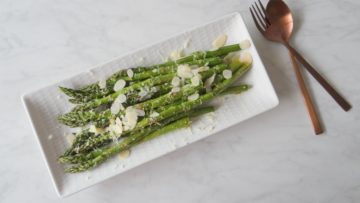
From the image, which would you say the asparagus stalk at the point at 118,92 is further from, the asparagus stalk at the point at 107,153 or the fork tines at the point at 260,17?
the fork tines at the point at 260,17

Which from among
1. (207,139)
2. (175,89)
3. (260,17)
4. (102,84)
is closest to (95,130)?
(102,84)

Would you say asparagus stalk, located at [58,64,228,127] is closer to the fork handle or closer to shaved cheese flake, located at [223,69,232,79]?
shaved cheese flake, located at [223,69,232,79]

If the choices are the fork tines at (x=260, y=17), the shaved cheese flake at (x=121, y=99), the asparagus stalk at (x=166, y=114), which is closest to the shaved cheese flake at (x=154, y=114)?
the asparagus stalk at (x=166, y=114)

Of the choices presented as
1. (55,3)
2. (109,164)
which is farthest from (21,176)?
(55,3)

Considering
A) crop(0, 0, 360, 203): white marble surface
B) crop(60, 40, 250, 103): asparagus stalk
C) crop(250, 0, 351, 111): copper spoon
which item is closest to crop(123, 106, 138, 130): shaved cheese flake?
crop(60, 40, 250, 103): asparagus stalk

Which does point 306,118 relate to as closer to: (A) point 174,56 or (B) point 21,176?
→ (A) point 174,56

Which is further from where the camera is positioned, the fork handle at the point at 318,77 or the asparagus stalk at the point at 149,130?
the fork handle at the point at 318,77
